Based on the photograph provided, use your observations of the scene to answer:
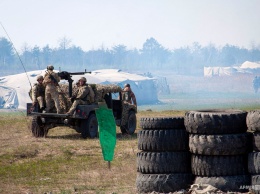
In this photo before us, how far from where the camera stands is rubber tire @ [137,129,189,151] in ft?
33.3

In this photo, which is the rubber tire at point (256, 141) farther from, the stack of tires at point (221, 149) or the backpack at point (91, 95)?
the backpack at point (91, 95)

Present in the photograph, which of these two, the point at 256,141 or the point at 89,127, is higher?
the point at 256,141

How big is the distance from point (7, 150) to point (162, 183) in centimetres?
794

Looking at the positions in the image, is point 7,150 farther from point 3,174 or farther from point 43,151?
point 3,174

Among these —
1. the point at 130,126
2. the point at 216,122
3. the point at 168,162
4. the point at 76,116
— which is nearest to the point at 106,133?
the point at 168,162

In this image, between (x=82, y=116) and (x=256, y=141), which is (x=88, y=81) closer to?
(x=82, y=116)

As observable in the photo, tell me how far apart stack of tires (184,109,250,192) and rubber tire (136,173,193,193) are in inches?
8.3

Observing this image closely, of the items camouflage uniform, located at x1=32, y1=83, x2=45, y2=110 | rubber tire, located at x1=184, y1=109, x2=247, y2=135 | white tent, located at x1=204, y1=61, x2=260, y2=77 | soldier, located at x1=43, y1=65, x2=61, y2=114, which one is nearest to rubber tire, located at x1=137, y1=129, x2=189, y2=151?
rubber tire, located at x1=184, y1=109, x2=247, y2=135

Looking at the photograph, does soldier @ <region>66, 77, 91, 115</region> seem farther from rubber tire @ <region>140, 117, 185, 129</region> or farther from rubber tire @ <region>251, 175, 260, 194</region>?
rubber tire @ <region>251, 175, 260, 194</region>

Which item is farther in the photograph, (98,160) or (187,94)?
(187,94)

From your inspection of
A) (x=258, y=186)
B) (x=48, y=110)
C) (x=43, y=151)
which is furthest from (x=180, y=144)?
(x=48, y=110)

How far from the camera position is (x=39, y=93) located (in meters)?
20.9

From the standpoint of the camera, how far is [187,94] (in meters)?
89.8

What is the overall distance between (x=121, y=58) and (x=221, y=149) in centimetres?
10916
